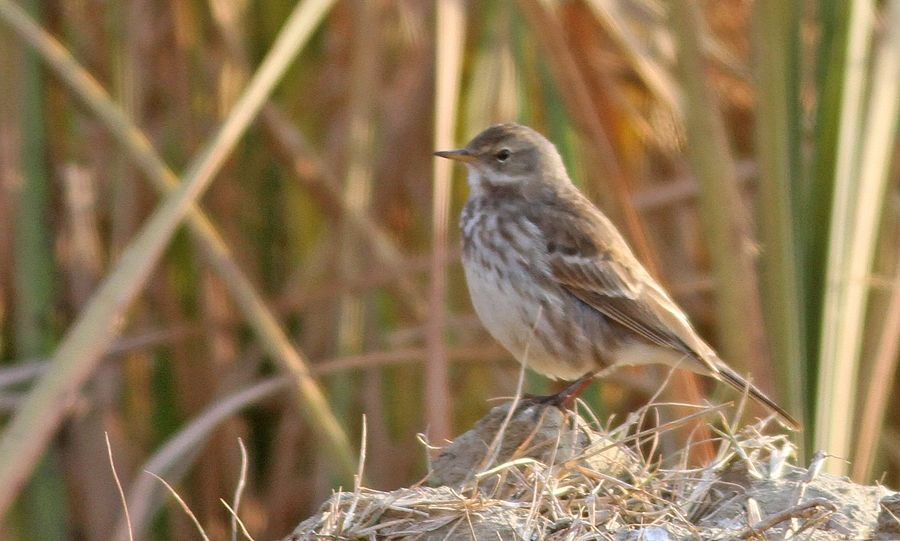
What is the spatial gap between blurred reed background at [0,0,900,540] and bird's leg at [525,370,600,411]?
0.30 m

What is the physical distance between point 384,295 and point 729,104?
1.85m

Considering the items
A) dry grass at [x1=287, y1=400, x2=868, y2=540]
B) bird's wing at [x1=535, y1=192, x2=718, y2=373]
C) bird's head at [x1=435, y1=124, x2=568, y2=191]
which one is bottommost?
dry grass at [x1=287, y1=400, x2=868, y2=540]

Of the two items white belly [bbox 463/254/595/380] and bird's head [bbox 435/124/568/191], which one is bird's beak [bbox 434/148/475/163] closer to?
bird's head [bbox 435/124/568/191]

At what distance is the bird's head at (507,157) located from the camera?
4629 mm

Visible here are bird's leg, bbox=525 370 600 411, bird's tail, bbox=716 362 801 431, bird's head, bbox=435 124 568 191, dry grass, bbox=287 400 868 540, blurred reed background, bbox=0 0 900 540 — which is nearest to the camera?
dry grass, bbox=287 400 868 540

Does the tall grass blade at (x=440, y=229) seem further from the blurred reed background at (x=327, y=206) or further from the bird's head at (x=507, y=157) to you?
the bird's head at (x=507, y=157)

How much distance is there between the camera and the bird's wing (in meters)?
4.27

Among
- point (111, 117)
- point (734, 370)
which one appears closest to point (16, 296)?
point (111, 117)

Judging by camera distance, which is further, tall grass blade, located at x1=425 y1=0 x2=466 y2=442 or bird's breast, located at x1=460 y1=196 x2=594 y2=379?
bird's breast, located at x1=460 y1=196 x2=594 y2=379

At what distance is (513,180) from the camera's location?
15.2ft

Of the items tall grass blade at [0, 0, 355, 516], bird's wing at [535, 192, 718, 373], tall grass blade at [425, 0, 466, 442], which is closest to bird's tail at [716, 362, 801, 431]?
bird's wing at [535, 192, 718, 373]

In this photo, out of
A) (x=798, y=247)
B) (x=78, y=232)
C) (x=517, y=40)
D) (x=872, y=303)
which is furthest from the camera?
(x=78, y=232)

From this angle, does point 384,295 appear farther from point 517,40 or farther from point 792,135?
point 792,135

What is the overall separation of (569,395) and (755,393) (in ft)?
1.71
